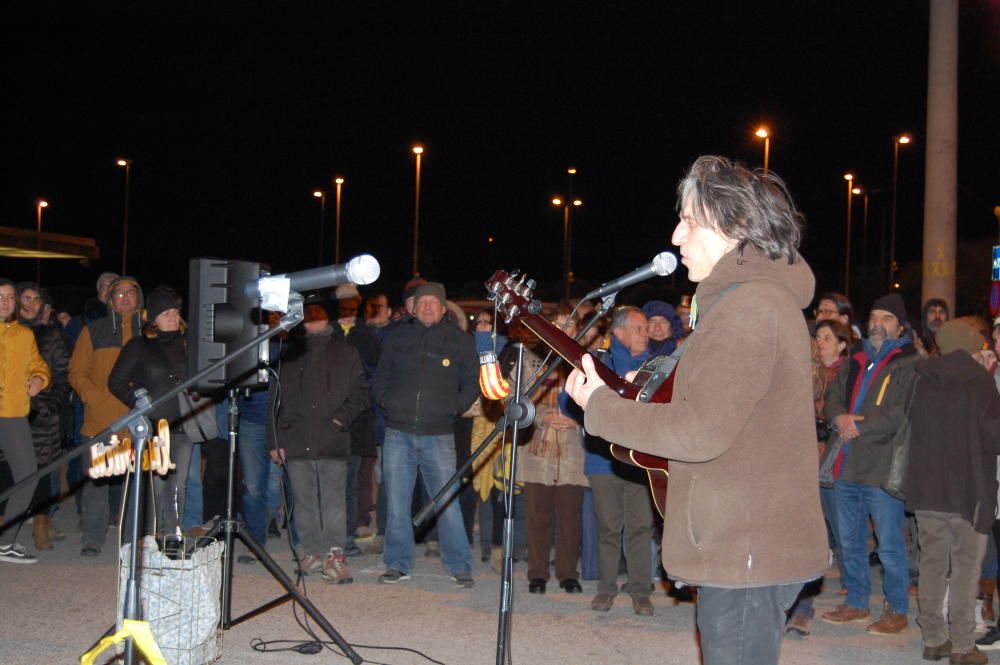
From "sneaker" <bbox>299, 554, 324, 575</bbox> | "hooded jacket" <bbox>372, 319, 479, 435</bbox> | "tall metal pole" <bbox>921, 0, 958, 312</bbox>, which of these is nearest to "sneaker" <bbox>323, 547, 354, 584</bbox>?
"sneaker" <bbox>299, 554, 324, 575</bbox>

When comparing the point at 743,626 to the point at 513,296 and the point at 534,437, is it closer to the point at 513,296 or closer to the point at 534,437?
the point at 513,296

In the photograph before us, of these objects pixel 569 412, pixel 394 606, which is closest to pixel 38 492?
pixel 394 606

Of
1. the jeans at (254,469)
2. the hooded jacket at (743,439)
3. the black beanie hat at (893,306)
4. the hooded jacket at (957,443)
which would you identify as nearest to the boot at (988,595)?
the hooded jacket at (957,443)

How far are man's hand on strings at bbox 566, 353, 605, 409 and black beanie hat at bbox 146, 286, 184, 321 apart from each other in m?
5.88

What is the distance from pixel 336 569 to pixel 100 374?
2.90 metres

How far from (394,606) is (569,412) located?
1951 millimetres

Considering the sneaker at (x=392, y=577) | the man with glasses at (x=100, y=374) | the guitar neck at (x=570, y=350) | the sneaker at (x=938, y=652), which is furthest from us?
the man with glasses at (x=100, y=374)

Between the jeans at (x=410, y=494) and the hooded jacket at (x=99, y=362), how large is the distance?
2.56 metres

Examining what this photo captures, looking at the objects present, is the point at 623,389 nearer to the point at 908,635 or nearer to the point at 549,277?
the point at 908,635

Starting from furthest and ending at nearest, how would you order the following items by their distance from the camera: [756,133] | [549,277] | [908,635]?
[549,277], [756,133], [908,635]

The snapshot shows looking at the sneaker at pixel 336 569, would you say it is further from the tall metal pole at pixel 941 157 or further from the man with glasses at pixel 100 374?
the tall metal pole at pixel 941 157

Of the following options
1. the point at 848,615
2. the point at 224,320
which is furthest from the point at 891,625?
the point at 224,320

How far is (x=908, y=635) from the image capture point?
22.0 feet

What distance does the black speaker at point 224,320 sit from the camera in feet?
15.2
